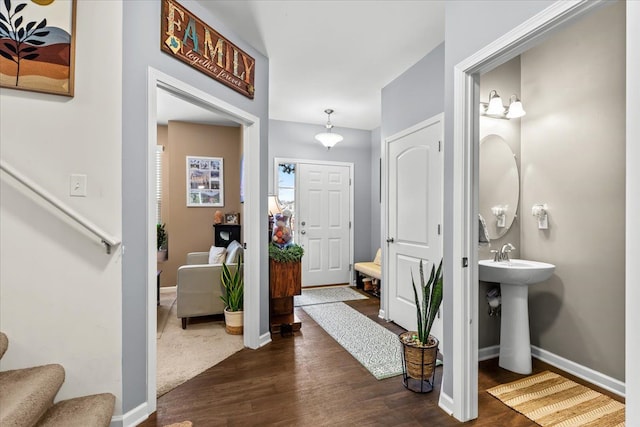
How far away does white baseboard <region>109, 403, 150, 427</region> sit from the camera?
1.73 meters

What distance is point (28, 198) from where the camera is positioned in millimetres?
1623

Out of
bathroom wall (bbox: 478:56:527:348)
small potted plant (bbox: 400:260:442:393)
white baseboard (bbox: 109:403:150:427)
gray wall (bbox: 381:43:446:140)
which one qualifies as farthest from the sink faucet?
white baseboard (bbox: 109:403:150:427)

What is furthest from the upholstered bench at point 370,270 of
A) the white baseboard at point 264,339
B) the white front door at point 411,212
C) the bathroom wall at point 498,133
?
the white baseboard at point 264,339

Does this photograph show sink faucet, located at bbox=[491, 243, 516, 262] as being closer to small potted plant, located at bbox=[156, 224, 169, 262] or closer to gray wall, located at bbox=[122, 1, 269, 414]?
gray wall, located at bbox=[122, 1, 269, 414]

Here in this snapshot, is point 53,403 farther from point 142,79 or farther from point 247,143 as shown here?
point 247,143

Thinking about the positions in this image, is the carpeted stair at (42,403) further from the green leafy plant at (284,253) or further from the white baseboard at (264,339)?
the green leafy plant at (284,253)

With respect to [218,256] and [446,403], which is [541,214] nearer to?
[446,403]

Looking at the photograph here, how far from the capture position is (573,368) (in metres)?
2.36

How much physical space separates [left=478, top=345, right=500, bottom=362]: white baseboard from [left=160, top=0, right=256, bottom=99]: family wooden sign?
2906mm

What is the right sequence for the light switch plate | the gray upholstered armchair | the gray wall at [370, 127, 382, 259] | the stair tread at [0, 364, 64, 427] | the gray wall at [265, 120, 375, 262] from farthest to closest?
the gray wall at [370, 127, 382, 259] < the gray wall at [265, 120, 375, 262] < the gray upholstered armchair < the light switch plate < the stair tread at [0, 364, 64, 427]

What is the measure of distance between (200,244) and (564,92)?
4.91 metres

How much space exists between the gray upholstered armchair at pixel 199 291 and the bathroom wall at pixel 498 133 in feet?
7.80

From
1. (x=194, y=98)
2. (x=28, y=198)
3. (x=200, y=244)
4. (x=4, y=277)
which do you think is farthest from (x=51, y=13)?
(x=200, y=244)

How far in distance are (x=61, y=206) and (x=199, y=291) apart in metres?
1.92
